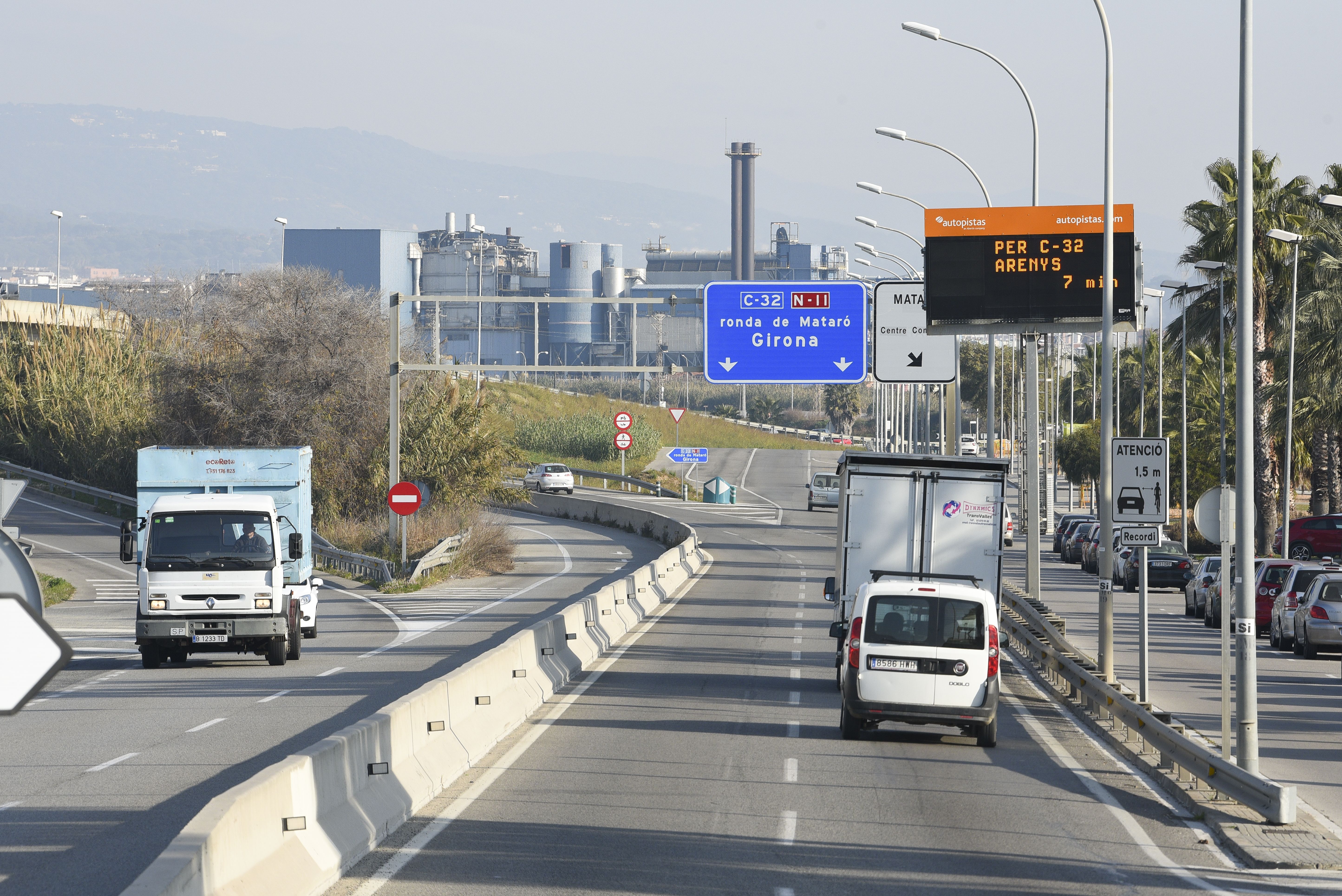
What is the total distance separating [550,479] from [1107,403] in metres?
59.7

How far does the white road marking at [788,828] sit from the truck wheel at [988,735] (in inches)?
182

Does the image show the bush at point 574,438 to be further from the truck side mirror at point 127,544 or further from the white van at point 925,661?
the white van at point 925,661

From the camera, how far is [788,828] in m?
12.0

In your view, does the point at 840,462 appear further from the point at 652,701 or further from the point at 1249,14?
the point at 1249,14

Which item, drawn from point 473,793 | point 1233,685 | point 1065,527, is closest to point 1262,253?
point 1065,527

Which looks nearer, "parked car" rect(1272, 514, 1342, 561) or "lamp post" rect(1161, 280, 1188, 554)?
"parked car" rect(1272, 514, 1342, 561)

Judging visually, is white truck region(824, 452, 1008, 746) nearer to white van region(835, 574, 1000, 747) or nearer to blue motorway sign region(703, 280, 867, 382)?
white van region(835, 574, 1000, 747)

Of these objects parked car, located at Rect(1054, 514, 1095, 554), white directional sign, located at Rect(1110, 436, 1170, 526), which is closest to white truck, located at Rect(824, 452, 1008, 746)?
white directional sign, located at Rect(1110, 436, 1170, 526)

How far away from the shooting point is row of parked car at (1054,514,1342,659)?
27.3m

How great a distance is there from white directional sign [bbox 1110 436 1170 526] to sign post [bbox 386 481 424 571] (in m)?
25.8

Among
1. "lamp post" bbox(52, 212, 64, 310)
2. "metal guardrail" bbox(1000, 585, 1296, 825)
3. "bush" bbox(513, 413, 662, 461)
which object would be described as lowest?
"metal guardrail" bbox(1000, 585, 1296, 825)

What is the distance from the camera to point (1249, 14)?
48.8ft

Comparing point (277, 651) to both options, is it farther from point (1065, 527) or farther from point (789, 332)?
point (1065, 527)

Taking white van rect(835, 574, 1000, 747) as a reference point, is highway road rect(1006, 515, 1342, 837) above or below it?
below
